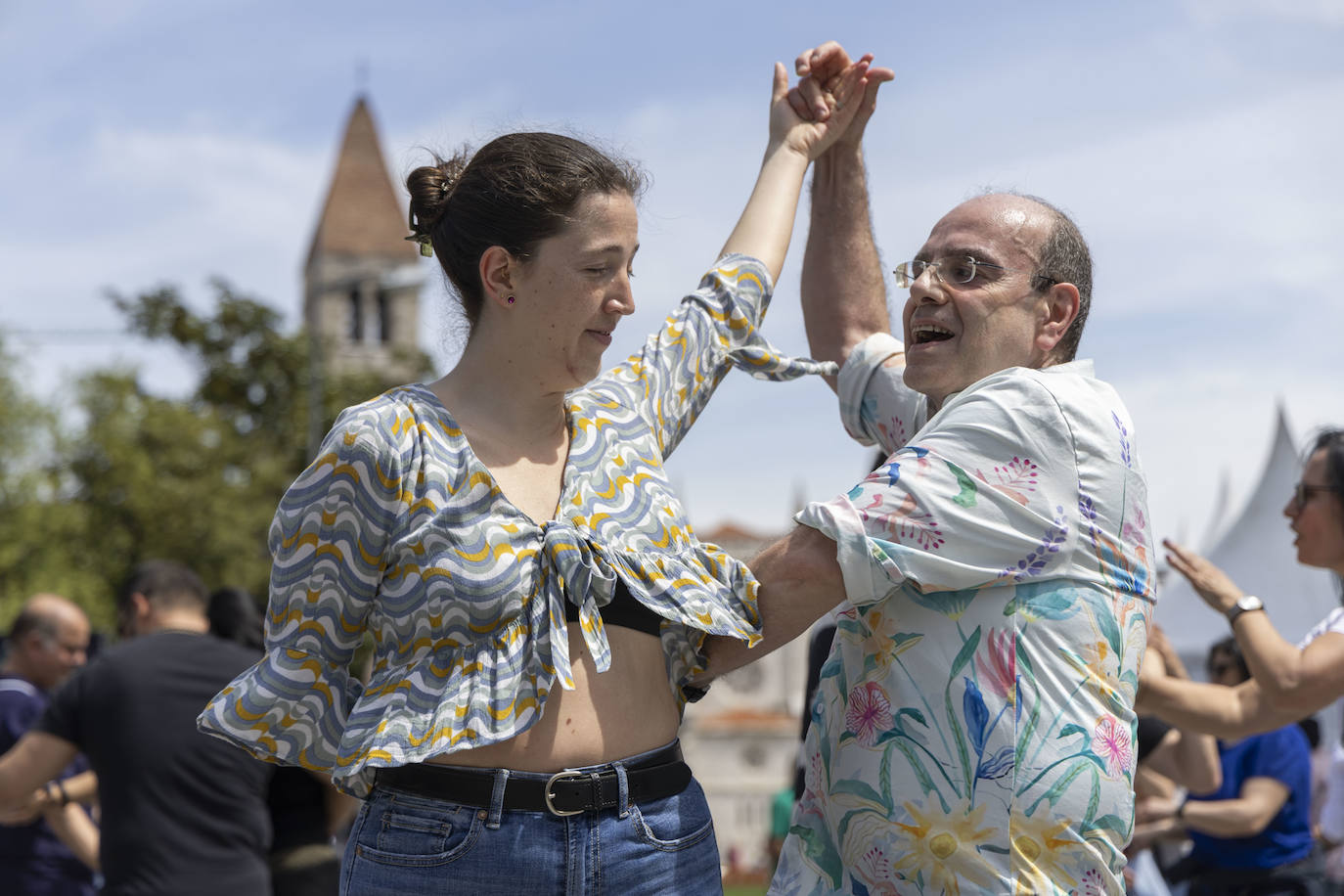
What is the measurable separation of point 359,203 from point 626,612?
63878 mm

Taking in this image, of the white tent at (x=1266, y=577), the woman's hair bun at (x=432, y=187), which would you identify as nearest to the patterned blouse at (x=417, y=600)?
the woman's hair bun at (x=432, y=187)

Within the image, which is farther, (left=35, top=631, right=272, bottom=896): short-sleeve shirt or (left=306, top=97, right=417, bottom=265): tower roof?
(left=306, top=97, right=417, bottom=265): tower roof

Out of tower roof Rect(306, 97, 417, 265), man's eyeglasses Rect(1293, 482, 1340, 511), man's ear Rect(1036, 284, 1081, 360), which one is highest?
tower roof Rect(306, 97, 417, 265)

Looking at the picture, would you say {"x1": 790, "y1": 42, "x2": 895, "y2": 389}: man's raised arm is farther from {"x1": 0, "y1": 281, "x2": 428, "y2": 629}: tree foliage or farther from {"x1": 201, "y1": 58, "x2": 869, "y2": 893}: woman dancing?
{"x1": 0, "y1": 281, "x2": 428, "y2": 629}: tree foliage

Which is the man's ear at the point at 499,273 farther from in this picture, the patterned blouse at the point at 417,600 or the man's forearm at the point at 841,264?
the man's forearm at the point at 841,264

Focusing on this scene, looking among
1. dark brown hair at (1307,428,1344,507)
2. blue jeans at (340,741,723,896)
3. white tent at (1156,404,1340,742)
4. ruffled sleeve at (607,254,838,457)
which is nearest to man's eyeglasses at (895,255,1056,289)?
ruffled sleeve at (607,254,838,457)

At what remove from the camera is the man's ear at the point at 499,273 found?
2559mm

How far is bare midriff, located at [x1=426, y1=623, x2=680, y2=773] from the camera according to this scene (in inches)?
91.7

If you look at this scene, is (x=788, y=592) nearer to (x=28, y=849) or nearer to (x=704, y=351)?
(x=704, y=351)

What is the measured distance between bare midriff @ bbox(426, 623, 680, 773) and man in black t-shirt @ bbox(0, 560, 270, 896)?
2.68 meters

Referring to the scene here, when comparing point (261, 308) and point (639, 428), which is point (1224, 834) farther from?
point (261, 308)

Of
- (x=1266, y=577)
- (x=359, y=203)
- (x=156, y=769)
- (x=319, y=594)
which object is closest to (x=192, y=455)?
(x=1266, y=577)

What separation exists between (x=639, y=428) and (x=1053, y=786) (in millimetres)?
Result: 999

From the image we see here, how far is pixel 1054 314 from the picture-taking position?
2.78 metres
